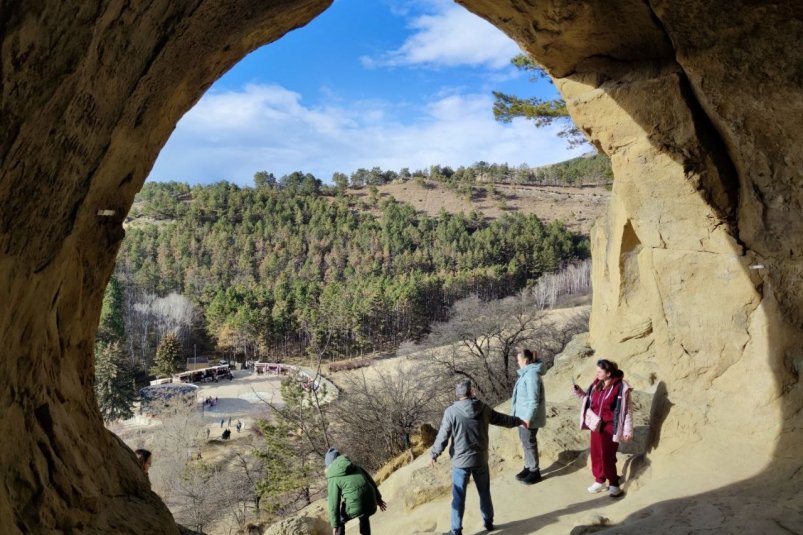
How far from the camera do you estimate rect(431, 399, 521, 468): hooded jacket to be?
4.83 m

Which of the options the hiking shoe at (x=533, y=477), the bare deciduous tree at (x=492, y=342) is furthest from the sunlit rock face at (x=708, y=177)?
the bare deciduous tree at (x=492, y=342)

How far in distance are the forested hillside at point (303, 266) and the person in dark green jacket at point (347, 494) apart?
28.2 metres

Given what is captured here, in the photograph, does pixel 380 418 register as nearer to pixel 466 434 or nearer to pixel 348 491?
pixel 348 491

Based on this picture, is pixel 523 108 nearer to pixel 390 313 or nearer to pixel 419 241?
pixel 390 313

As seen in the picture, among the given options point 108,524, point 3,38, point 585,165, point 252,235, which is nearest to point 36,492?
point 108,524

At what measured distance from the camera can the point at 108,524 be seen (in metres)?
3.29

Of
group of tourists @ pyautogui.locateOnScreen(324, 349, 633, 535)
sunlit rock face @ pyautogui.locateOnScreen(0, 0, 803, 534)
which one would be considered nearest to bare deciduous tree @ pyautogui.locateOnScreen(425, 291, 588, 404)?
group of tourists @ pyautogui.locateOnScreen(324, 349, 633, 535)

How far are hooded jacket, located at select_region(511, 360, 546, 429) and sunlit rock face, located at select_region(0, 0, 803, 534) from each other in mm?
1205

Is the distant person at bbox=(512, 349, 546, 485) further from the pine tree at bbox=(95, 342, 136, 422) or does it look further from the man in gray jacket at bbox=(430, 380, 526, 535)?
the pine tree at bbox=(95, 342, 136, 422)

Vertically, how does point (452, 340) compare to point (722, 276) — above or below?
below

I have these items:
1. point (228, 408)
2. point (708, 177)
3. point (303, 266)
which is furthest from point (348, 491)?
point (303, 266)

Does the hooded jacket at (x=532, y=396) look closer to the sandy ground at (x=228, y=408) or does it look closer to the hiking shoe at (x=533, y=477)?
the hiking shoe at (x=533, y=477)

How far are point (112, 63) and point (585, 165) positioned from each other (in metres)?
89.6

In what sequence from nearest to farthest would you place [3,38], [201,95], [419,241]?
1. [3,38]
2. [201,95]
3. [419,241]
